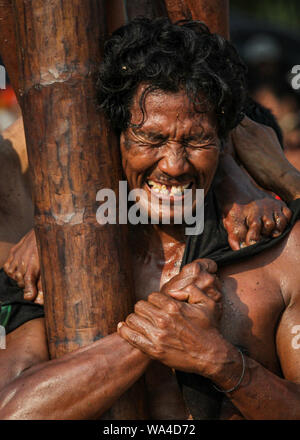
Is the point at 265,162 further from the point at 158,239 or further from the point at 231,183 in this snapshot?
the point at 158,239

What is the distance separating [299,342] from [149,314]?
689 mm

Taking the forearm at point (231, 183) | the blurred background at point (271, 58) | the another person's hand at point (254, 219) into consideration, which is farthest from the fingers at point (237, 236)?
the blurred background at point (271, 58)

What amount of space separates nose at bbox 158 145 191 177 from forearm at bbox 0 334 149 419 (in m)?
0.72

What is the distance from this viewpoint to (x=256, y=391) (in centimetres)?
270

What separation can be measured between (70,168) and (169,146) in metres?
0.45

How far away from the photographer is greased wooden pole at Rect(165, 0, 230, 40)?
3315 millimetres

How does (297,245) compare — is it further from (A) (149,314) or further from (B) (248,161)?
(A) (149,314)

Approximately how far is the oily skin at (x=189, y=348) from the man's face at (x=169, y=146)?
13 mm

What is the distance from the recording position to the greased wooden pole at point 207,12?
10.9ft

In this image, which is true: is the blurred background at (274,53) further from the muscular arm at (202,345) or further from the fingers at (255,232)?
the muscular arm at (202,345)

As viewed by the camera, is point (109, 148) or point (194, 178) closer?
point (109, 148)

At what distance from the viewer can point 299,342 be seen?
2.90 meters
